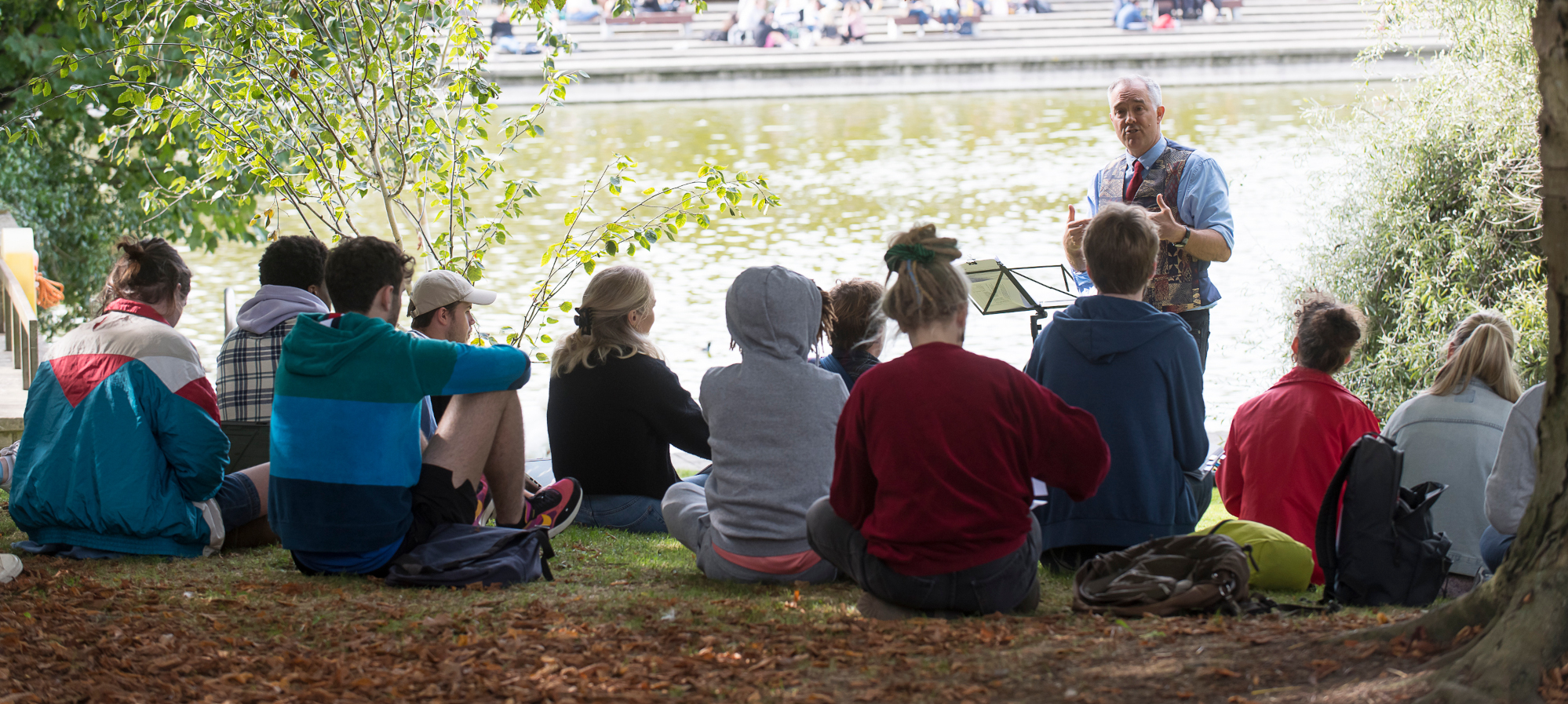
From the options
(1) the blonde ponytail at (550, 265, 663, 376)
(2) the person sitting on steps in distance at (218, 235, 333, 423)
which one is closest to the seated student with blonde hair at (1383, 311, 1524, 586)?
(1) the blonde ponytail at (550, 265, 663, 376)

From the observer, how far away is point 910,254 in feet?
9.53

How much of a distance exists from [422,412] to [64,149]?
8.67 meters

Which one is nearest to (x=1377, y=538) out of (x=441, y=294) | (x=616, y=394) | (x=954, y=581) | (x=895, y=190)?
(x=954, y=581)

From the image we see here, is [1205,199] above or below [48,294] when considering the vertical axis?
above

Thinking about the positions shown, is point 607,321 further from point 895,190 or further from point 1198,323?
point 895,190

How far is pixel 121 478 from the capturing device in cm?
365

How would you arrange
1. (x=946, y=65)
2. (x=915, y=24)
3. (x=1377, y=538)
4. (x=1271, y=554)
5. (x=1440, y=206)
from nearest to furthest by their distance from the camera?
(x=1377, y=538), (x=1271, y=554), (x=1440, y=206), (x=946, y=65), (x=915, y=24)

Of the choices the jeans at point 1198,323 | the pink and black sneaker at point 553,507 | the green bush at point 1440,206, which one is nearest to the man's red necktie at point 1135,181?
the jeans at point 1198,323

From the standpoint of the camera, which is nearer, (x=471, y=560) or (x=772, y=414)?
(x=772, y=414)

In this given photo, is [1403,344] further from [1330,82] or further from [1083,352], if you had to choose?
[1330,82]

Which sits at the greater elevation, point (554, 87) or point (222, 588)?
point (554, 87)

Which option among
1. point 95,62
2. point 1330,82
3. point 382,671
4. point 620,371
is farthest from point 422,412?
point 1330,82

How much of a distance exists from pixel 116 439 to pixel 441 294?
39.2 inches

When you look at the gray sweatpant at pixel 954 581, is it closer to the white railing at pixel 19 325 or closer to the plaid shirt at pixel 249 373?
the plaid shirt at pixel 249 373
